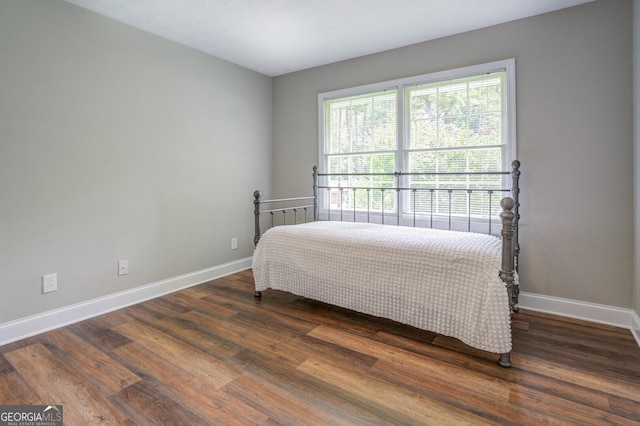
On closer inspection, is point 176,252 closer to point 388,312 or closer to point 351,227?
point 351,227

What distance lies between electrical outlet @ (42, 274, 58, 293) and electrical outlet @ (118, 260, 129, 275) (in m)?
0.42

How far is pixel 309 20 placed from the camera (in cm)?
264

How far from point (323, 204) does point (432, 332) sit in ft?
6.14

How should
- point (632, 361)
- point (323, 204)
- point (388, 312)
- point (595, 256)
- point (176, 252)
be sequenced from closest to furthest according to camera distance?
point (632, 361), point (388, 312), point (595, 256), point (176, 252), point (323, 204)

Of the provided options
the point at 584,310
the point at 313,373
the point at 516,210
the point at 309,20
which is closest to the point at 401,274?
the point at 313,373

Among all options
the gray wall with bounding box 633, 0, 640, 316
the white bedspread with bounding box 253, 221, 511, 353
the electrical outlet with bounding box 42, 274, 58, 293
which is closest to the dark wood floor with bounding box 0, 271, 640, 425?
the white bedspread with bounding box 253, 221, 511, 353

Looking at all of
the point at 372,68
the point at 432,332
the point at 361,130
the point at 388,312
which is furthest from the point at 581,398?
the point at 372,68

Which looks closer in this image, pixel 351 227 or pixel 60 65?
pixel 60 65

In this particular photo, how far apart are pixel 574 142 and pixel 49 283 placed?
370cm

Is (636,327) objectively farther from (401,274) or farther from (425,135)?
(425,135)

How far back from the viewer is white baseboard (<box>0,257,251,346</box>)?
2184 mm

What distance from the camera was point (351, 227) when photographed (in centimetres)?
287

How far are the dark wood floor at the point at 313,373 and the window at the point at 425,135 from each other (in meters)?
1.13

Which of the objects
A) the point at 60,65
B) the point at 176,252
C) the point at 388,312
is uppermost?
the point at 60,65
